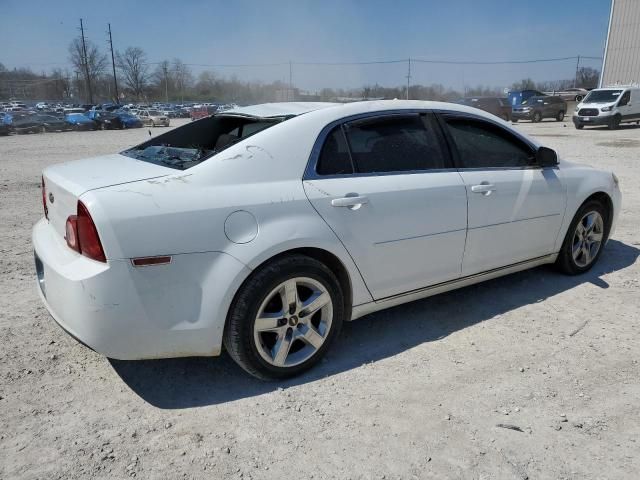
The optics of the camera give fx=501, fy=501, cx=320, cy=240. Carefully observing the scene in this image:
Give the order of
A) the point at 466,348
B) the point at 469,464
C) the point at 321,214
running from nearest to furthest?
the point at 469,464 → the point at 321,214 → the point at 466,348

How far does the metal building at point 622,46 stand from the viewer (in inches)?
1348

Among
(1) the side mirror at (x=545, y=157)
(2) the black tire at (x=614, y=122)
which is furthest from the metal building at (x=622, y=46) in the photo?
(1) the side mirror at (x=545, y=157)

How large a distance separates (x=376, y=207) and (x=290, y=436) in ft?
4.46

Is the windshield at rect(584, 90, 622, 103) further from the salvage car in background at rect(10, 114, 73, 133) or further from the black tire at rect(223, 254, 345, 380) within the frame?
the salvage car in background at rect(10, 114, 73, 133)

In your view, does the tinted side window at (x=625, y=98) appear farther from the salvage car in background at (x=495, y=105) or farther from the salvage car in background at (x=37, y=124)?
the salvage car in background at (x=37, y=124)

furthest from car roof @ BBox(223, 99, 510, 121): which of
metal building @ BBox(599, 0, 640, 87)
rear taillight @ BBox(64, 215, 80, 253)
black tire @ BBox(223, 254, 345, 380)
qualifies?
metal building @ BBox(599, 0, 640, 87)

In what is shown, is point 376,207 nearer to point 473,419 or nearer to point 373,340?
point 373,340

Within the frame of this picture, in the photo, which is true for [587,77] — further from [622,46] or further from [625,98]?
[625,98]

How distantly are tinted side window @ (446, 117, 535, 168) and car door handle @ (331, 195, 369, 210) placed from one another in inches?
38.1

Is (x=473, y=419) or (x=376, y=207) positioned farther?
(x=376, y=207)

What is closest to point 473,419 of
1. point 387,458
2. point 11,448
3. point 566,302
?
point 387,458

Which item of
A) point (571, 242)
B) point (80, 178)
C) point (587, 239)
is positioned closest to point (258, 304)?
point (80, 178)

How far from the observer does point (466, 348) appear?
10.7 feet

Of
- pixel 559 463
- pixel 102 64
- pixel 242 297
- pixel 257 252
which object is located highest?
pixel 102 64
